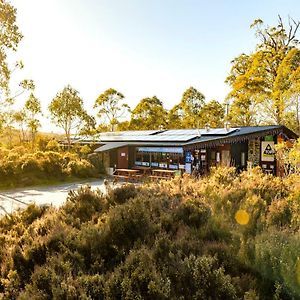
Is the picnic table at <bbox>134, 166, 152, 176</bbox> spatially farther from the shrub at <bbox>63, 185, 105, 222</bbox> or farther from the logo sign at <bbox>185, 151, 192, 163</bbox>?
the shrub at <bbox>63, 185, 105, 222</bbox>

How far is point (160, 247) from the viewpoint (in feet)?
21.6

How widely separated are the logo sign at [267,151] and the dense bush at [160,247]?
13411mm

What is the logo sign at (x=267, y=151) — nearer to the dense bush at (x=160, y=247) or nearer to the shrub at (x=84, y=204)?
the dense bush at (x=160, y=247)

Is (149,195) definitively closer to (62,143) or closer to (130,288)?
(130,288)

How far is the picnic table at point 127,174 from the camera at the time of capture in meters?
21.8

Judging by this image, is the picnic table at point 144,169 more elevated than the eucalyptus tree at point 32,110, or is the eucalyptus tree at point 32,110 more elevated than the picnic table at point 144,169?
the eucalyptus tree at point 32,110

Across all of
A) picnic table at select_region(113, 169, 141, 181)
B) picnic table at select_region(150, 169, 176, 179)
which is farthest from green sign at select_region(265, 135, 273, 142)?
picnic table at select_region(113, 169, 141, 181)

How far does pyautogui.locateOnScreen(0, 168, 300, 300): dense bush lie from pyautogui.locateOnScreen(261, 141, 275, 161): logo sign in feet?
44.0

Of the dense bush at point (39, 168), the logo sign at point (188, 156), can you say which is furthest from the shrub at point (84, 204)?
the logo sign at point (188, 156)

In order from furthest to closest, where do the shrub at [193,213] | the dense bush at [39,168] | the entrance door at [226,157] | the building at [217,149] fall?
the entrance door at [226,157] < the building at [217,149] < the dense bush at [39,168] < the shrub at [193,213]

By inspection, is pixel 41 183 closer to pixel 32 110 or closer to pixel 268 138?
pixel 32 110

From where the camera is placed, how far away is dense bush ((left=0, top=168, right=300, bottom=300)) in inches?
215

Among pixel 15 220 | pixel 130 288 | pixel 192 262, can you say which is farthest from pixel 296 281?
pixel 15 220

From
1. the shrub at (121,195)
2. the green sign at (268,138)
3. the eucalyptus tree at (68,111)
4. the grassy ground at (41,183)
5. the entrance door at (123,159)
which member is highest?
the eucalyptus tree at (68,111)
